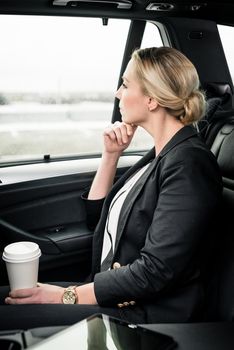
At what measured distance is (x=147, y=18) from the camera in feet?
6.98

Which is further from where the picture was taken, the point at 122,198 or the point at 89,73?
the point at 89,73

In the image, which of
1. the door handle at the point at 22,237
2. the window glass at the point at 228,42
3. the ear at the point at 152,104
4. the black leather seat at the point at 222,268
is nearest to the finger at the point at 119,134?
the ear at the point at 152,104

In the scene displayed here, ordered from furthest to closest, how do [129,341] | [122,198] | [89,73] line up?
[89,73] < [122,198] < [129,341]

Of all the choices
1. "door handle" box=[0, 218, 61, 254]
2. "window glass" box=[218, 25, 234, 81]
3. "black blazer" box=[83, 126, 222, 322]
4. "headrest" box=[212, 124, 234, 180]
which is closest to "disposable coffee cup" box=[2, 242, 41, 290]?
"black blazer" box=[83, 126, 222, 322]

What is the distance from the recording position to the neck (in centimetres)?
163

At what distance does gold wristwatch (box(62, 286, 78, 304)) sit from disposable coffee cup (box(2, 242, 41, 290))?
4.4 inches

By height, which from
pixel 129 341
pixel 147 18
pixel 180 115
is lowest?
pixel 129 341

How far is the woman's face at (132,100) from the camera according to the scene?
162 cm

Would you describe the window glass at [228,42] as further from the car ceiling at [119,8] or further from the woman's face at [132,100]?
the woman's face at [132,100]

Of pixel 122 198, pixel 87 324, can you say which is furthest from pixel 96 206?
pixel 87 324

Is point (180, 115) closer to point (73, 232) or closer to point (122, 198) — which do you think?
point (122, 198)

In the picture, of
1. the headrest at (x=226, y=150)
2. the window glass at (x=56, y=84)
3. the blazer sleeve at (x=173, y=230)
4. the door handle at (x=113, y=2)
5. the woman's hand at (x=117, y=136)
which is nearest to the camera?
the blazer sleeve at (x=173, y=230)

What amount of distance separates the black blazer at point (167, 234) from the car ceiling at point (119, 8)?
1.84 ft

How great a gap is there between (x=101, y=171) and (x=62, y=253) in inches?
21.8
